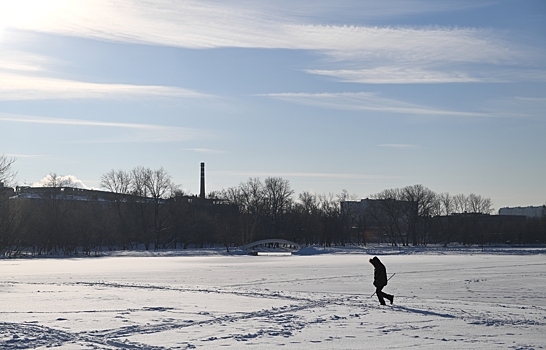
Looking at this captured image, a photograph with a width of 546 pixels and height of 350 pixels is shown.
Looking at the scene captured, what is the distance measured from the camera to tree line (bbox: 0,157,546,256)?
80250 mm

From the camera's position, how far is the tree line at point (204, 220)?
80250 mm

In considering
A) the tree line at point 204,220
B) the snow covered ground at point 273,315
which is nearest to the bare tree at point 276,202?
the tree line at point 204,220

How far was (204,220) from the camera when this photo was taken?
10094cm

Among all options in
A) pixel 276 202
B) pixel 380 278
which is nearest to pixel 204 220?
pixel 276 202

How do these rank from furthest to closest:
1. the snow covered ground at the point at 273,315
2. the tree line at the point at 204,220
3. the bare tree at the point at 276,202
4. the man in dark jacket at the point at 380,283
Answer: the bare tree at the point at 276,202 → the tree line at the point at 204,220 → the man in dark jacket at the point at 380,283 → the snow covered ground at the point at 273,315

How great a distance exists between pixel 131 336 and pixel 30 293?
11.2m

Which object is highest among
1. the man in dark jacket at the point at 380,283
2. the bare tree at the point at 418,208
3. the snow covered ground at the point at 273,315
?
the bare tree at the point at 418,208

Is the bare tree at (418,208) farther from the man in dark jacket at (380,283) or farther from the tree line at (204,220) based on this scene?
the man in dark jacket at (380,283)

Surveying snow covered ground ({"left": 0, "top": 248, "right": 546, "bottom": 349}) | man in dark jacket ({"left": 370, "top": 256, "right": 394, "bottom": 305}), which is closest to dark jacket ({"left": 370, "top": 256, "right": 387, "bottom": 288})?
man in dark jacket ({"left": 370, "top": 256, "right": 394, "bottom": 305})

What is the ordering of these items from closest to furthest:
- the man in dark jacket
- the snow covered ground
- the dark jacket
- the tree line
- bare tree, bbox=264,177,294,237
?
1. the snow covered ground
2. the man in dark jacket
3. the dark jacket
4. the tree line
5. bare tree, bbox=264,177,294,237

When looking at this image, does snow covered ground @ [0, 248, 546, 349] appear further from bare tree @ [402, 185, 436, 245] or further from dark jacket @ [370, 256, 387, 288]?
bare tree @ [402, 185, 436, 245]

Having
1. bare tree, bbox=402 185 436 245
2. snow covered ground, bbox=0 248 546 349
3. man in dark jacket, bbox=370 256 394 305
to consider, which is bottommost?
snow covered ground, bbox=0 248 546 349

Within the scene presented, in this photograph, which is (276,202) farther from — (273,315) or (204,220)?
(273,315)

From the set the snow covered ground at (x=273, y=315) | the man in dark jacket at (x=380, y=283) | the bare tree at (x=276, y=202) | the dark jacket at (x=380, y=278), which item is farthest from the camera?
the bare tree at (x=276, y=202)
